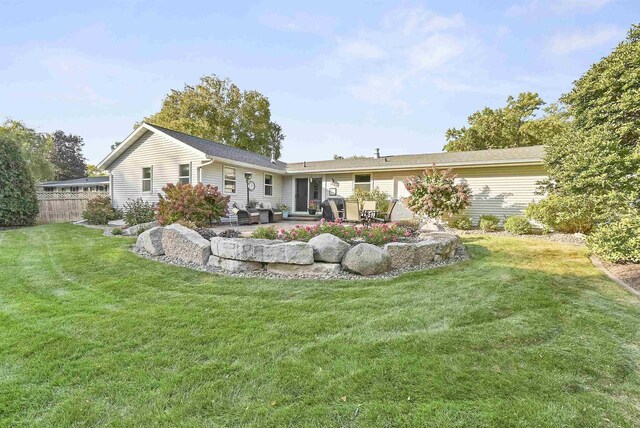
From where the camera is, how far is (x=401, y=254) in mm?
4664

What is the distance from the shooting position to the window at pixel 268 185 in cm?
1412

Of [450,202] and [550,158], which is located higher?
[550,158]

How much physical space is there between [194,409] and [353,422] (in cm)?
91

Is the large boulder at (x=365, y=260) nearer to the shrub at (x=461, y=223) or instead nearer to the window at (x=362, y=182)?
the shrub at (x=461, y=223)

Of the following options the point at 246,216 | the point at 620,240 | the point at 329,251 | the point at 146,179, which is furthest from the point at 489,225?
the point at 146,179

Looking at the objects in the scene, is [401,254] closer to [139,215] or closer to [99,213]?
[139,215]

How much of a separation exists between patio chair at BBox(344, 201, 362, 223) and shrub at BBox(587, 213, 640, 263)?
5686 mm

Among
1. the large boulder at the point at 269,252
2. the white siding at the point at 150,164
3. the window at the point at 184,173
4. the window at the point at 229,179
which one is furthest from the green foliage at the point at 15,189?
the large boulder at the point at 269,252

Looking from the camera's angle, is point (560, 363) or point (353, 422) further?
point (560, 363)

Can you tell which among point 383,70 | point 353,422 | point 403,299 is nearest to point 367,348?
point 353,422

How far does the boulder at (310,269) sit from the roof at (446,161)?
853cm

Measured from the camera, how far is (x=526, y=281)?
402 cm

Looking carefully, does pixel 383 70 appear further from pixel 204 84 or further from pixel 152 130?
pixel 204 84

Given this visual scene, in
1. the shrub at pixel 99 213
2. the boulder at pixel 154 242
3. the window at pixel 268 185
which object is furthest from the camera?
the window at pixel 268 185
